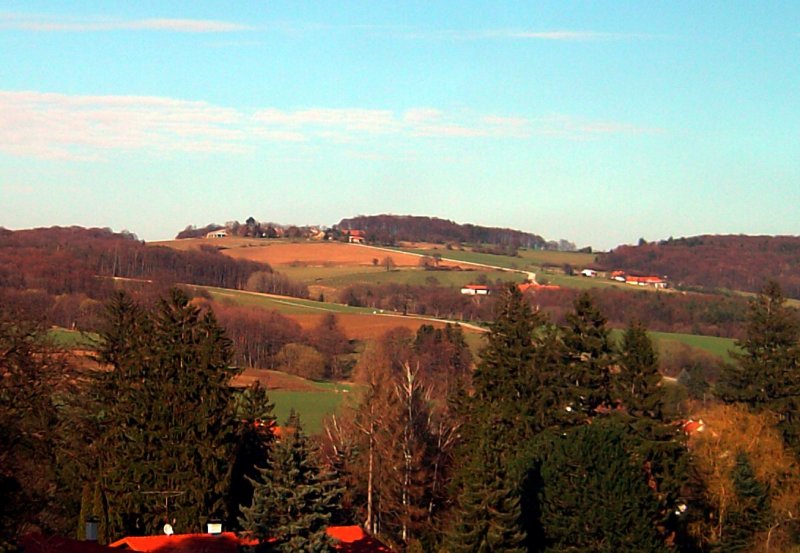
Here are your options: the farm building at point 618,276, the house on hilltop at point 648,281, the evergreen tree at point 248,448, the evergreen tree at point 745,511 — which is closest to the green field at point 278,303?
the house on hilltop at point 648,281

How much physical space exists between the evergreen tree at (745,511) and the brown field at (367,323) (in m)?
51.9

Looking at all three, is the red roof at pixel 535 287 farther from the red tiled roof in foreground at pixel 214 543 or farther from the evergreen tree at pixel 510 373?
the red tiled roof in foreground at pixel 214 543

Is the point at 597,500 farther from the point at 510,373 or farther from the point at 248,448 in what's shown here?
the point at 248,448

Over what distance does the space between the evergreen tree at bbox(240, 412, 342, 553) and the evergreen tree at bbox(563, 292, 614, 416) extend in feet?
53.6

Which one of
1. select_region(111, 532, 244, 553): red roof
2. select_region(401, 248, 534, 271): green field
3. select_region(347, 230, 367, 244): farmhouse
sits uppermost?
select_region(347, 230, 367, 244): farmhouse

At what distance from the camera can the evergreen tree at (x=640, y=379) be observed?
39.8 m

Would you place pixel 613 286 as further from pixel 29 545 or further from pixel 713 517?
pixel 29 545

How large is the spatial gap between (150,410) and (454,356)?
4234 centimetres

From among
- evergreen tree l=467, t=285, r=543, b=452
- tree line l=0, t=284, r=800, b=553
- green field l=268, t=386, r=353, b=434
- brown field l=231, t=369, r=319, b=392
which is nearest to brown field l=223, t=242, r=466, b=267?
brown field l=231, t=369, r=319, b=392

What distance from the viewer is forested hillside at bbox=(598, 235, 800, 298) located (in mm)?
120562

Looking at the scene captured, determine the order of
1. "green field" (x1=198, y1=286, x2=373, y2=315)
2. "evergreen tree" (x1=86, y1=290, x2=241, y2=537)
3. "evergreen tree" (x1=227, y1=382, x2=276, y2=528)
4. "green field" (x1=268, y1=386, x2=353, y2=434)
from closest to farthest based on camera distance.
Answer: "evergreen tree" (x1=86, y1=290, x2=241, y2=537) → "evergreen tree" (x1=227, y1=382, x2=276, y2=528) → "green field" (x1=268, y1=386, x2=353, y2=434) → "green field" (x1=198, y1=286, x2=373, y2=315)

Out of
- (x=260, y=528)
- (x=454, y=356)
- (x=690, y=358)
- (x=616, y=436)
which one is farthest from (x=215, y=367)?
(x=690, y=358)

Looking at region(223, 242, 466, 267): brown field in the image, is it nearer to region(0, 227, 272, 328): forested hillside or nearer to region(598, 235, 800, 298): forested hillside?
region(0, 227, 272, 328): forested hillside

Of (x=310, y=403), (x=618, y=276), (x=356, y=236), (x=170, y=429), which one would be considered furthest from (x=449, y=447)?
(x=356, y=236)
